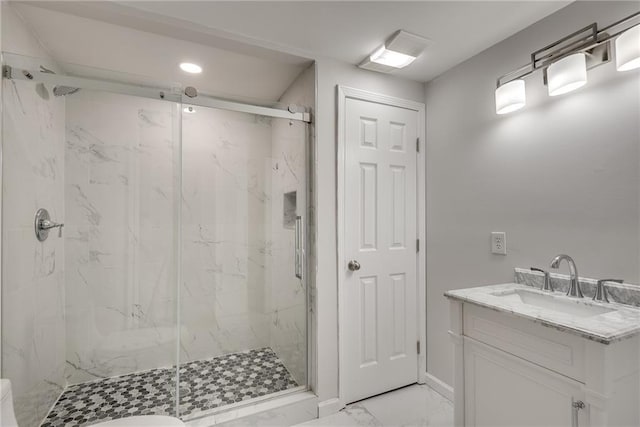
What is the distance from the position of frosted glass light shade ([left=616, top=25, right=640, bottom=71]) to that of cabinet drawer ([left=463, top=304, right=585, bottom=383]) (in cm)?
106

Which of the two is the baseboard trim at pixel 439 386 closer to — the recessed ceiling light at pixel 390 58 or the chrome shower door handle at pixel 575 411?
the chrome shower door handle at pixel 575 411

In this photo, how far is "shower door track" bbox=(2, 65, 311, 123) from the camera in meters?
1.53

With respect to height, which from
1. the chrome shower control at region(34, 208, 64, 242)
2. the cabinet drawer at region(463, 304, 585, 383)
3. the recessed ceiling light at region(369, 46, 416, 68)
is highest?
the recessed ceiling light at region(369, 46, 416, 68)

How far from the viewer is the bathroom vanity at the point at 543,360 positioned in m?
0.96

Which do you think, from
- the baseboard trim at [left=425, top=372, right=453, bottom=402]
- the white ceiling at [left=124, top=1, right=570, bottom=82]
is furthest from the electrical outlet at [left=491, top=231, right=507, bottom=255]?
the white ceiling at [left=124, top=1, right=570, bottom=82]

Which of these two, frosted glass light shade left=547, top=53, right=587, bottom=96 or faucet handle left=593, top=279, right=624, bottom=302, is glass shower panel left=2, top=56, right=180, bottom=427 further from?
faucet handle left=593, top=279, right=624, bottom=302

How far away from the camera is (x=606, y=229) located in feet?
4.43

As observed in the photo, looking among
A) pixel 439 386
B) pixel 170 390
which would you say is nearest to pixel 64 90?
pixel 170 390

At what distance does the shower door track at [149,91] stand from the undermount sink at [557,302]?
5.12 ft

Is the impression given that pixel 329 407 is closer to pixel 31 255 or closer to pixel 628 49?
pixel 31 255

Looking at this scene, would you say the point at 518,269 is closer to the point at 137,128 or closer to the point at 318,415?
the point at 318,415

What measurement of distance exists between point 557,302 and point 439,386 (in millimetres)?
1188

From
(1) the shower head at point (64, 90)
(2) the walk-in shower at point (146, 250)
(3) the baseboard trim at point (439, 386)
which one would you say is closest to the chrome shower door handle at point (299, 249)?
(2) the walk-in shower at point (146, 250)

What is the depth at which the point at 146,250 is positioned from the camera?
6.55 feet
